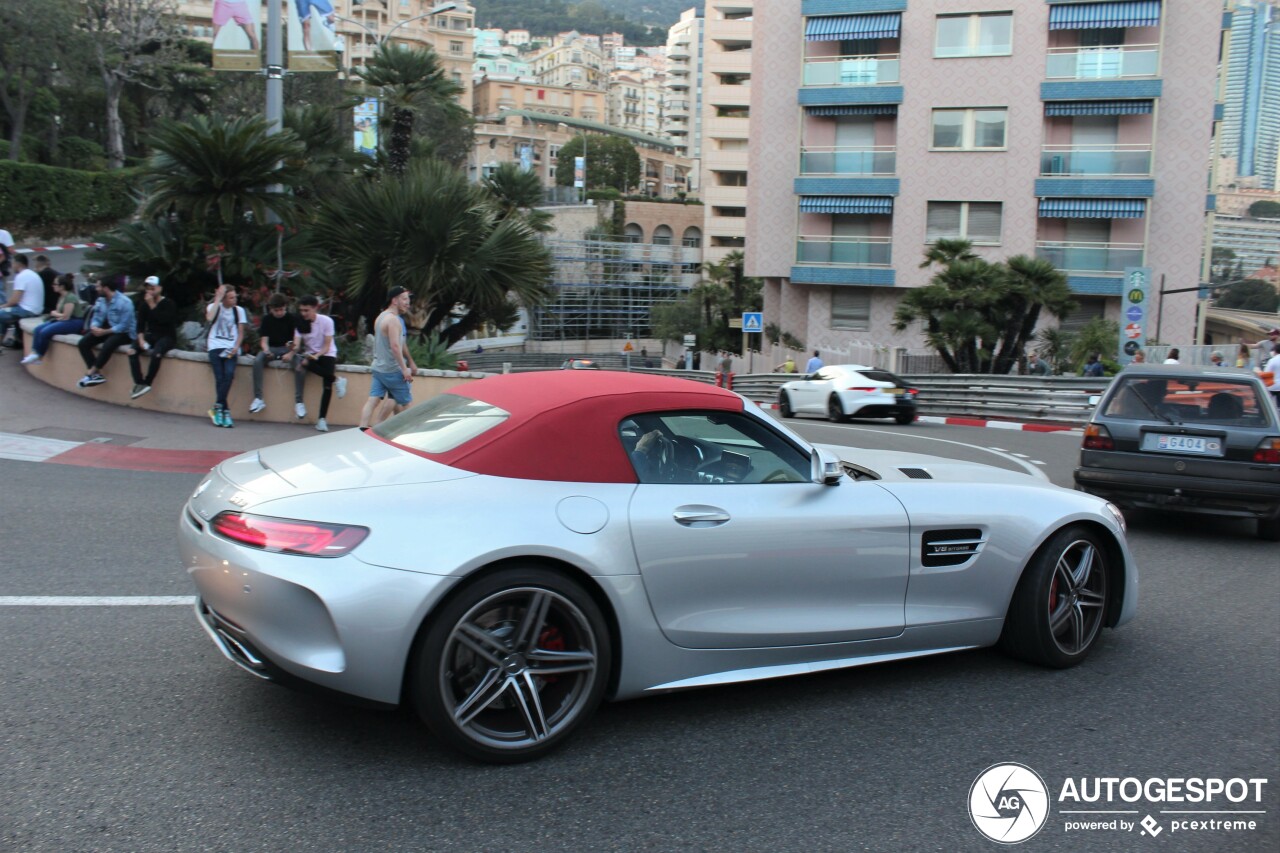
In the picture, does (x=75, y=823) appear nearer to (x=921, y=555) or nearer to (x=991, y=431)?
(x=921, y=555)

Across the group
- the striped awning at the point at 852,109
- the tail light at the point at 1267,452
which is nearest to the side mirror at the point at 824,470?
the tail light at the point at 1267,452

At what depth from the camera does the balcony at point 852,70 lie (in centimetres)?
4044

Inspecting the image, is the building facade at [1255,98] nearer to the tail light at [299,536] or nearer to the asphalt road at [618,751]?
the asphalt road at [618,751]

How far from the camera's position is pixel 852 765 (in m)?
4.06

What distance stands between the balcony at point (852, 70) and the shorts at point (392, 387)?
33.5m

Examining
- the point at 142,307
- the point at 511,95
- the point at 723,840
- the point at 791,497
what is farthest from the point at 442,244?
the point at 511,95

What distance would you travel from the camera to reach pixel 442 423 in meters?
4.69

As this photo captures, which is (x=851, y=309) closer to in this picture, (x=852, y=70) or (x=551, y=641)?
(x=852, y=70)

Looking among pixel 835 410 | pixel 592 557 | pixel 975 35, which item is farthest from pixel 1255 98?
pixel 592 557

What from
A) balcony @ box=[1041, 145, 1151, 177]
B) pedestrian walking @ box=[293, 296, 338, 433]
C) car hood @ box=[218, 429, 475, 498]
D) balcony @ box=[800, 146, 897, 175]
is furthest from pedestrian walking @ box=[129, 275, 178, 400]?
balcony @ box=[1041, 145, 1151, 177]

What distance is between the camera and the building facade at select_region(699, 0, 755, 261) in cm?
8331

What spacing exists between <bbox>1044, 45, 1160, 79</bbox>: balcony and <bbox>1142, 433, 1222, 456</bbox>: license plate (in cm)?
3300

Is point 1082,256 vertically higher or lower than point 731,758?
higher

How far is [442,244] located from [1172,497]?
11.3 metres
